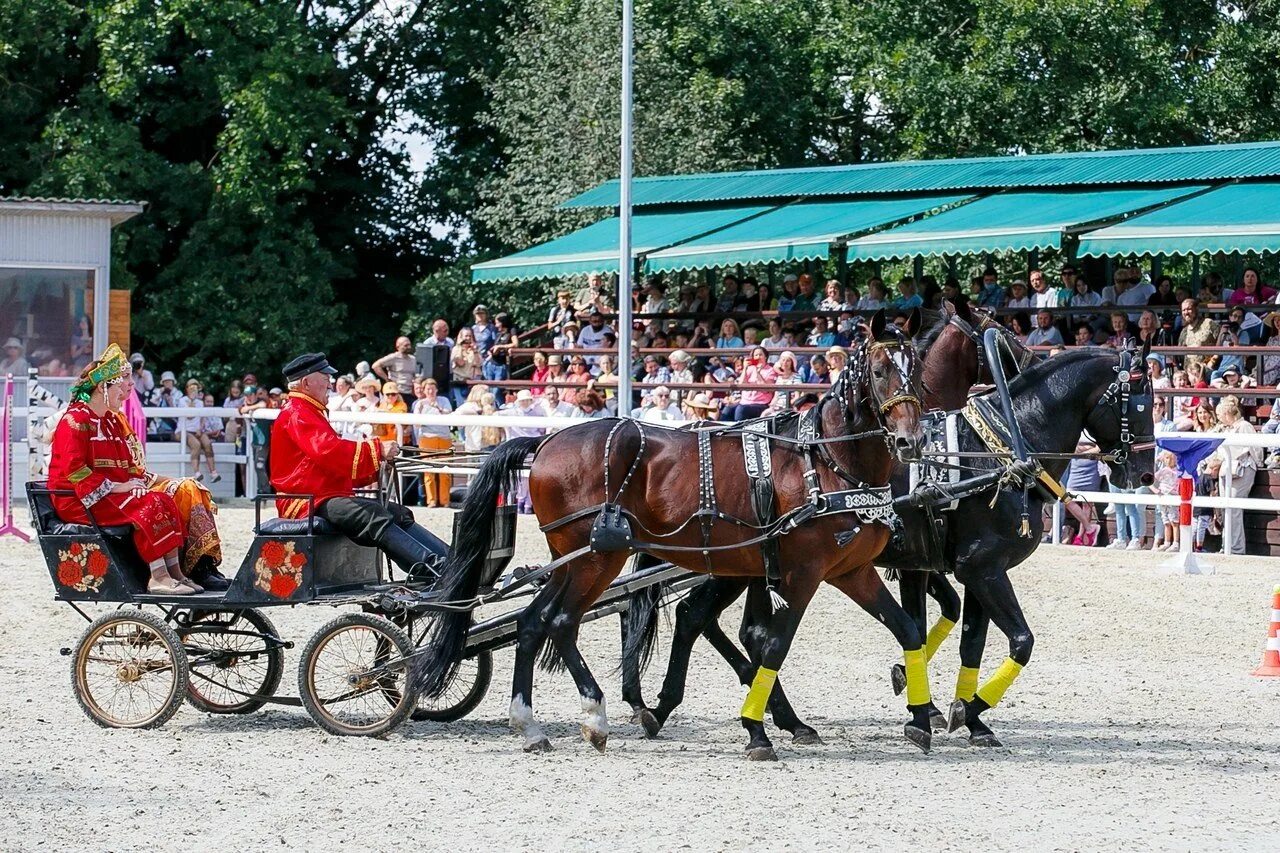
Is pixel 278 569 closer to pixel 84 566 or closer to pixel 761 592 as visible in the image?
pixel 84 566

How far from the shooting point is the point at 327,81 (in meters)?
33.2

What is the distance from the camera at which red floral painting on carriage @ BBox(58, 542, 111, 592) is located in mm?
9008

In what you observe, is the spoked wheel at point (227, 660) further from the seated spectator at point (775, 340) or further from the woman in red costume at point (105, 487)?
Answer: the seated spectator at point (775, 340)

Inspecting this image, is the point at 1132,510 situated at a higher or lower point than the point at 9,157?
lower

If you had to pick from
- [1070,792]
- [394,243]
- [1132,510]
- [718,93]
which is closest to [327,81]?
[394,243]

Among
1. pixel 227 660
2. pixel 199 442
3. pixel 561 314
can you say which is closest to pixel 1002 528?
pixel 227 660

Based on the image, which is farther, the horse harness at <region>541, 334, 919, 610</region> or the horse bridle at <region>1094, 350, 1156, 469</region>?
the horse bridle at <region>1094, 350, 1156, 469</region>

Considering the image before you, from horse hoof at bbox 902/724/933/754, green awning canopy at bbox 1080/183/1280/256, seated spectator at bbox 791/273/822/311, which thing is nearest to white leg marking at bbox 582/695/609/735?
horse hoof at bbox 902/724/933/754

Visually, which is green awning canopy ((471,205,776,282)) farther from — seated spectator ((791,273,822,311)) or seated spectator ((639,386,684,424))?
seated spectator ((639,386,684,424))

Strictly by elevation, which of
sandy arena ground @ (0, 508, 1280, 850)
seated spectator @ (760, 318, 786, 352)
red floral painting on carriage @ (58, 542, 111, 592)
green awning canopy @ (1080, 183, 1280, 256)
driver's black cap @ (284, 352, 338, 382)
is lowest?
sandy arena ground @ (0, 508, 1280, 850)

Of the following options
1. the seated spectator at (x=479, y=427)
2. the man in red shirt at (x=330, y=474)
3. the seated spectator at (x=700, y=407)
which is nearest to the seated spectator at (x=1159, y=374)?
the seated spectator at (x=700, y=407)

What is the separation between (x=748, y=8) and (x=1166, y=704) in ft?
78.5

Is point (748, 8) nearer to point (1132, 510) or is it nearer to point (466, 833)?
point (1132, 510)

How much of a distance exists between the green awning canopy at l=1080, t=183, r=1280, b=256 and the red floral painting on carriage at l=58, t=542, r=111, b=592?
509 inches
